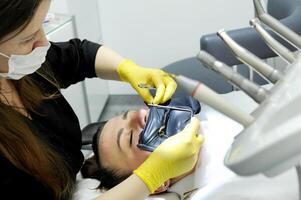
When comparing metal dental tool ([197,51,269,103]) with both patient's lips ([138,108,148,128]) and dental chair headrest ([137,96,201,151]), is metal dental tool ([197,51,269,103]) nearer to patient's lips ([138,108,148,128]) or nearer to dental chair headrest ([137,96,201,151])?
dental chair headrest ([137,96,201,151])

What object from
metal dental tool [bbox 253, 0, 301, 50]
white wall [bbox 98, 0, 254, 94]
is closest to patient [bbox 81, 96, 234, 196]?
metal dental tool [bbox 253, 0, 301, 50]

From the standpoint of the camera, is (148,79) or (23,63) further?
(148,79)

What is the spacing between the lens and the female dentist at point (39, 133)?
0.87 meters

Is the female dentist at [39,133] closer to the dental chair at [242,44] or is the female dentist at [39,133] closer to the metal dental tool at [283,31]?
the dental chair at [242,44]

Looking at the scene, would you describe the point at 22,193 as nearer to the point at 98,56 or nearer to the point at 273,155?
the point at 98,56

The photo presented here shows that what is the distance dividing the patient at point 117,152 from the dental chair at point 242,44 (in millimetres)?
235

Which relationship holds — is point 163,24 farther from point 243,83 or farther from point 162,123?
point 243,83

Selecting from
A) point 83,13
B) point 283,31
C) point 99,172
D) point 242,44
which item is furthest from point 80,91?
point 283,31

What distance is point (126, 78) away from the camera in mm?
1387

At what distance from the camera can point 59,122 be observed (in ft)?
3.86

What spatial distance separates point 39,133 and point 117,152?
13.5 inches

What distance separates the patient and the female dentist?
0.13 metres

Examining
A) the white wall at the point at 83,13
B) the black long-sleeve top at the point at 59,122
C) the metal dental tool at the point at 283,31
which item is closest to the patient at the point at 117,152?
the black long-sleeve top at the point at 59,122

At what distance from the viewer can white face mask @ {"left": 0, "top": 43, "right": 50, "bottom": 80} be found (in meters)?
0.93
